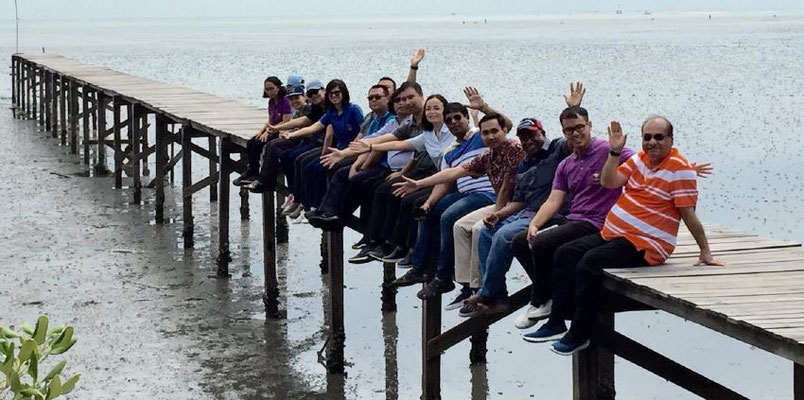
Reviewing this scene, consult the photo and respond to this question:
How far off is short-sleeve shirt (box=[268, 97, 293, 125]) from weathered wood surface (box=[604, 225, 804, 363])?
6.13m

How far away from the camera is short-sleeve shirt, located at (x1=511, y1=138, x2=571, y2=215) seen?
8.72 meters

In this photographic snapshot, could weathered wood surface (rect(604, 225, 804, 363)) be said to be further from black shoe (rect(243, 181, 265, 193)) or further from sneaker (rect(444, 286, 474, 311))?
black shoe (rect(243, 181, 265, 193))

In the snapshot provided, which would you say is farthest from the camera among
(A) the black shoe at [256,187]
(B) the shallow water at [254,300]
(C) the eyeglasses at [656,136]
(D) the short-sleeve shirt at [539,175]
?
(A) the black shoe at [256,187]

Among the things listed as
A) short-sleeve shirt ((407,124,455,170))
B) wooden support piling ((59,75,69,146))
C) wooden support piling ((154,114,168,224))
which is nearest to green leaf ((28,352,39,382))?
short-sleeve shirt ((407,124,455,170))

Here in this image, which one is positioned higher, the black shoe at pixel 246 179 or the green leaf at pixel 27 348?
the green leaf at pixel 27 348

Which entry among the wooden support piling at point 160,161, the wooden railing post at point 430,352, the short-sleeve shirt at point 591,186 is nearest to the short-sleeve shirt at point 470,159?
the wooden railing post at point 430,352

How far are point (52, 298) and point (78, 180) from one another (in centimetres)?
924

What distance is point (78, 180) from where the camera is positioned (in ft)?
77.6

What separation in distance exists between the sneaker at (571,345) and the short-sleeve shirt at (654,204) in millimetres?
553

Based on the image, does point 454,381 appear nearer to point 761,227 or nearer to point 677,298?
point 677,298

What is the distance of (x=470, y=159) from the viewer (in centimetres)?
956

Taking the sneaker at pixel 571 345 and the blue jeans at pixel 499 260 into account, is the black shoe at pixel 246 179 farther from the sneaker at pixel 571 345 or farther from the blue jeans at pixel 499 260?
the sneaker at pixel 571 345

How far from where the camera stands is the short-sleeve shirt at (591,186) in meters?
8.21

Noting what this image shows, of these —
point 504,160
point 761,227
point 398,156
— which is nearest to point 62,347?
point 504,160
